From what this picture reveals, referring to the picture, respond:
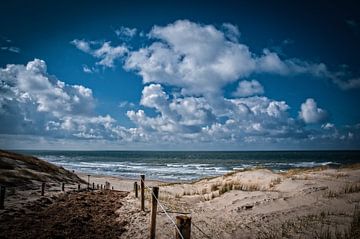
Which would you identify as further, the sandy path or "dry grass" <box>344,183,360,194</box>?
"dry grass" <box>344,183,360,194</box>

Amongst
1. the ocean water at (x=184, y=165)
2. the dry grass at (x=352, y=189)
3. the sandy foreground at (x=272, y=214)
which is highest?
the dry grass at (x=352, y=189)

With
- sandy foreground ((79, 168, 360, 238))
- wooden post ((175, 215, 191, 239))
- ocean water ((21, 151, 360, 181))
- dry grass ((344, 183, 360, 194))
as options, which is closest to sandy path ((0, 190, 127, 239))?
sandy foreground ((79, 168, 360, 238))

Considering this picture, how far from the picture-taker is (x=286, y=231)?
29.6 feet

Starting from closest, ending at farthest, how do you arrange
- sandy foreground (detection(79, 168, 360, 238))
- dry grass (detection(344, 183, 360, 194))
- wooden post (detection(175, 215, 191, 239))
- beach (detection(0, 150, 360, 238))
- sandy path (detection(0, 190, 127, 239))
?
wooden post (detection(175, 215, 191, 239)) → sandy foreground (detection(79, 168, 360, 238)) → beach (detection(0, 150, 360, 238)) → sandy path (detection(0, 190, 127, 239)) → dry grass (detection(344, 183, 360, 194))

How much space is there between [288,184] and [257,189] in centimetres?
196

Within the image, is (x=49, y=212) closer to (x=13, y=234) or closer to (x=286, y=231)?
(x=13, y=234)

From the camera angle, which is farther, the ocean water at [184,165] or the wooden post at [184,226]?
the ocean water at [184,165]

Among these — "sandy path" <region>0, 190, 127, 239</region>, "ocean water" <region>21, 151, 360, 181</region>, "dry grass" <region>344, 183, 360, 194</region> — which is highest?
"dry grass" <region>344, 183, 360, 194</region>

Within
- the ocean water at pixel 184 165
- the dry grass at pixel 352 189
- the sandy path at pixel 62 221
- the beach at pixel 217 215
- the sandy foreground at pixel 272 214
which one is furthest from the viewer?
the ocean water at pixel 184 165

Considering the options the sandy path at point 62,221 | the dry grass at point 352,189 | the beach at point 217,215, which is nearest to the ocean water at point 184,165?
the beach at point 217,215

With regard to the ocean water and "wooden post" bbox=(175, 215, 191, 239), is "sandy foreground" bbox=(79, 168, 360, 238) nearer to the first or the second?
"wooden post" bbox=(175, 215, 191, 239)

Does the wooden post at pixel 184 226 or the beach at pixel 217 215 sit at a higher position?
the wooden post at pixel 184 226

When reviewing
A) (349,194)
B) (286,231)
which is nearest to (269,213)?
(286,231)

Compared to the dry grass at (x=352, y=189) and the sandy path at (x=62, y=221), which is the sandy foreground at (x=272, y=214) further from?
the sandy path at (x=62, y=221)
